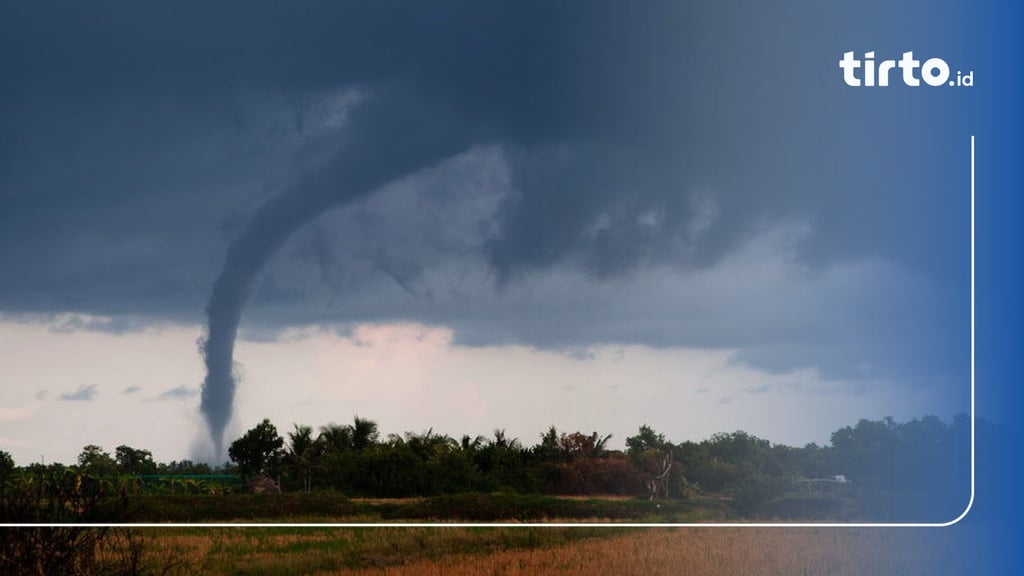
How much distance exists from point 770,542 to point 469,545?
5.03 meters

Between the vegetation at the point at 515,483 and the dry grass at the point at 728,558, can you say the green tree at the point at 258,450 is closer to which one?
the vegetation at the point at 515,483

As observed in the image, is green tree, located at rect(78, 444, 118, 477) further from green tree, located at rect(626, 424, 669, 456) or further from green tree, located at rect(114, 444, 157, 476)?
green tree, located at rect(626, 424, 669, 456)

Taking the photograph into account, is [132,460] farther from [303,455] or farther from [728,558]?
[728,558]

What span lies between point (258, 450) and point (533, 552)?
5.08 meters

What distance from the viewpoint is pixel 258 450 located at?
1742cm

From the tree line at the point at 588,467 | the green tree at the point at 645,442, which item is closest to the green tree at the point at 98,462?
the tree line at the point at 588,467

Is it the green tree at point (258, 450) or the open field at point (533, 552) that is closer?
the open field at point (533, 552)

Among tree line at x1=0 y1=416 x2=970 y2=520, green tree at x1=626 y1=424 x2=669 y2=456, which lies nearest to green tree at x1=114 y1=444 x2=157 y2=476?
tree line at x1=0 y1=416 x2=970 y2=520

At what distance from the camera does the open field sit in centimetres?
1516

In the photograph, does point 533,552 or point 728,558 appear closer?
point 728,558

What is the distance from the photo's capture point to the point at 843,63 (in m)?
12.2

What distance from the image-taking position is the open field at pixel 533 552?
15.2 metres

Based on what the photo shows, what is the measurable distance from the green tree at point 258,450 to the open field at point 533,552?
1.15 meters

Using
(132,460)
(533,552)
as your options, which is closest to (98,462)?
(132,460)
